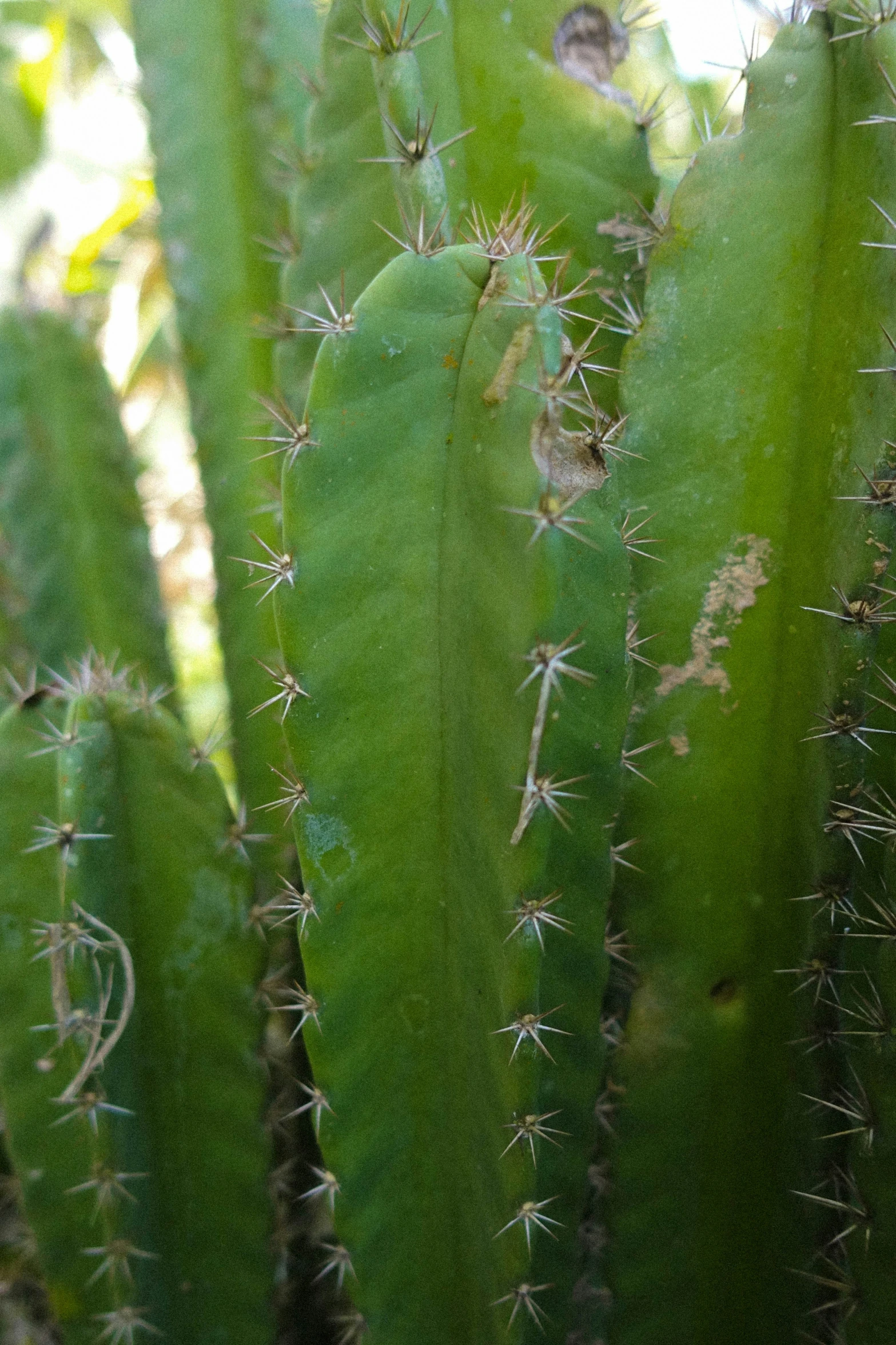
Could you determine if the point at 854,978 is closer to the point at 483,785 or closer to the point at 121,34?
the point at 483,785

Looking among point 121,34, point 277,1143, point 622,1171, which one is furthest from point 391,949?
point 121,34

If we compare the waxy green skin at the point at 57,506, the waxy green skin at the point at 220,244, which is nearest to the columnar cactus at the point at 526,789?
the waxy green skin at the point at 220,244

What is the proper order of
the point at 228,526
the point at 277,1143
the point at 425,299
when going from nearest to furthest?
the point at 425,299, the point at 277,1143, the point at 228,526

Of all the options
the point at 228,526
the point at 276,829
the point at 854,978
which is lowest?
the point at 276,829

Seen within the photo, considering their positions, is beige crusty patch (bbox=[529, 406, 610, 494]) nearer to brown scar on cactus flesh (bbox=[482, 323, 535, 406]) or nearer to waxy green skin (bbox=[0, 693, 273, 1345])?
brown scar on cactus flesh (bbox=[482, 323, 535, 406])

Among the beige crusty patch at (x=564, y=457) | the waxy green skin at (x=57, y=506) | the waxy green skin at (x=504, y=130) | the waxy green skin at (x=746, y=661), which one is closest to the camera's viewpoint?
the beige crusty patch at (x=564, y=457)

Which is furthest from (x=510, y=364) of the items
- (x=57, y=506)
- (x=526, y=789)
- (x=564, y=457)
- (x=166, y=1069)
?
(x=57, y=506)

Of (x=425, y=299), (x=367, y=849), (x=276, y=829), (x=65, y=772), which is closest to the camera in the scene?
(x=425, y=299)

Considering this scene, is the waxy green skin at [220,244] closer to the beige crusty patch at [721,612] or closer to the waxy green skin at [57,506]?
the waxy green skin at [57,506]
